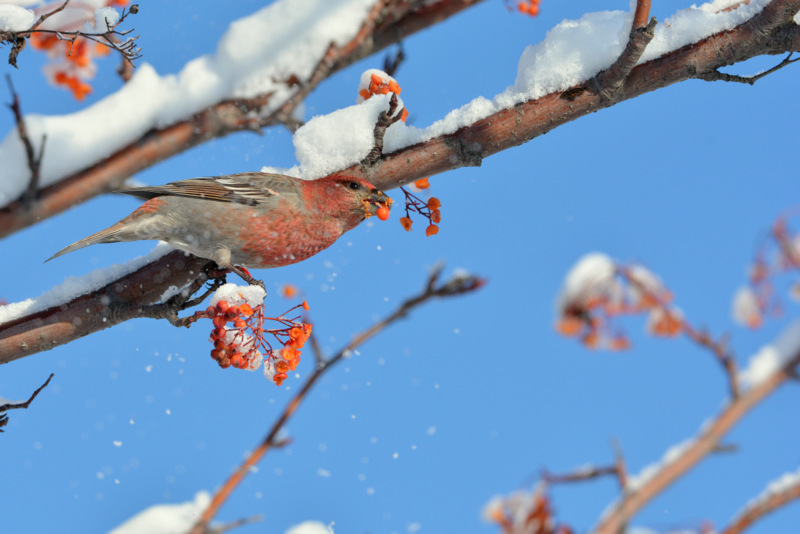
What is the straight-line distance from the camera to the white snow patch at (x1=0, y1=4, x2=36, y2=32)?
146 inches

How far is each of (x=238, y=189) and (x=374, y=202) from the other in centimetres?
94

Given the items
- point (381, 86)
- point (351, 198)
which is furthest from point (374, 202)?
point (381, 86)

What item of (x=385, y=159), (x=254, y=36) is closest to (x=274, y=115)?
(x=254, y=36)

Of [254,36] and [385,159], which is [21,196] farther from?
[385,159]

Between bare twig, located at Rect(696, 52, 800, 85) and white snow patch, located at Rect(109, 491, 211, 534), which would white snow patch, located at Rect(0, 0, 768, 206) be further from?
bare twig, located at Rect(696, 52, 800, 85)

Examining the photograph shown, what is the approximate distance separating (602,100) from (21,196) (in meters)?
3.00

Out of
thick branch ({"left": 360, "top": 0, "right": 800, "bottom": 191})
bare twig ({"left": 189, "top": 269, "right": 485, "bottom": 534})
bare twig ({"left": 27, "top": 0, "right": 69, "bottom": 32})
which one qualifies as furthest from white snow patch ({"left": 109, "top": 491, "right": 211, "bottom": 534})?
bare twig ({"left": 27, "top": 0, "right": 69, "bottom": 32})

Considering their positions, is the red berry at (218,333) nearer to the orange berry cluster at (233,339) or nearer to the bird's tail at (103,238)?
the orange berry cluster at (233,339)

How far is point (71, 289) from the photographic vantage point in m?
3.50

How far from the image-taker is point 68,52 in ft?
13.4

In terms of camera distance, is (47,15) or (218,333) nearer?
(218,333)

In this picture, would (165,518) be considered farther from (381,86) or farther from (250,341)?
(381,86)

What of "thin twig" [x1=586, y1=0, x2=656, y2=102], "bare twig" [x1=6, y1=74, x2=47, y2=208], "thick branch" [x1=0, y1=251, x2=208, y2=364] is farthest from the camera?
"thick branch" [x1=0, y1=251, x2=208, y2=364]

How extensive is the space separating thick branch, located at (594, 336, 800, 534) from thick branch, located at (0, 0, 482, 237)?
1201 mm
